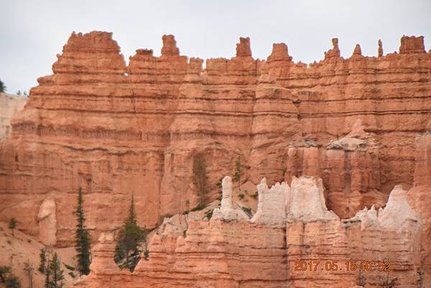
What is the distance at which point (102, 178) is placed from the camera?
93.4 meters

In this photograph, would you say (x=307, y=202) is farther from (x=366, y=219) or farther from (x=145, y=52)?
(x=145, y=52)

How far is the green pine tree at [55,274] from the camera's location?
85.9 m

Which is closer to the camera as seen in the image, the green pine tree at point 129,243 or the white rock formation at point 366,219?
the white rock formation at point 366,219

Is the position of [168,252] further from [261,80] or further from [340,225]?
[261,80]

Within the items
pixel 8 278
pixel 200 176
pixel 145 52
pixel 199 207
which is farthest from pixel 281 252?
pixel 145 52

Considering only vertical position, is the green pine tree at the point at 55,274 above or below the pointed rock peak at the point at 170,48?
below

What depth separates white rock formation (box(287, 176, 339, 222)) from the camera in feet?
256

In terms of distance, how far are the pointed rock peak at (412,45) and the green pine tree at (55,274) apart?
64.0 ft

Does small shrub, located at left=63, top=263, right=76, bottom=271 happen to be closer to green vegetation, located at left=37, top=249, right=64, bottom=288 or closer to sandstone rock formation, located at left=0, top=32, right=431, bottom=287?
green vegetation, located at left=37, top=249, right=64, bottom=288

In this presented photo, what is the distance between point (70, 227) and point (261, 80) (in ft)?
37.2

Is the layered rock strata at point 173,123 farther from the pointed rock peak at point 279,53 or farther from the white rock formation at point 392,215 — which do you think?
the white rock formation at point 392,215

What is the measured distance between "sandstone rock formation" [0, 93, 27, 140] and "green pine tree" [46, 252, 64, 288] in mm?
27670

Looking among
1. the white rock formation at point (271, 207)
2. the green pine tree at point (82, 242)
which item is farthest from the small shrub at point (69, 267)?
the white rock formation at point (271, 207)
